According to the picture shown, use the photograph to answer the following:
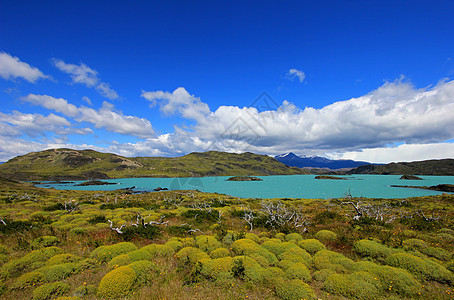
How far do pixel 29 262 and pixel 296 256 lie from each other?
14.0 metres

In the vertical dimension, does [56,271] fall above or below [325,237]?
above

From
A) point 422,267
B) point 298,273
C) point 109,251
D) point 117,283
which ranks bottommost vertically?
Answer: point 298,273

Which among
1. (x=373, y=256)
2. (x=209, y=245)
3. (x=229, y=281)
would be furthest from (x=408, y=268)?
(x=209, y=245)

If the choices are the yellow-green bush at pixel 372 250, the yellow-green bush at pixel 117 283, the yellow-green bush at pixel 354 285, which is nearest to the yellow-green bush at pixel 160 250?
the yellow-green bush at pixel 117 283

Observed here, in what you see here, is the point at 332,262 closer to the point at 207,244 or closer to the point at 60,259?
the point at 207,244

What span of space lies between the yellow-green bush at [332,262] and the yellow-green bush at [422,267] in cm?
231

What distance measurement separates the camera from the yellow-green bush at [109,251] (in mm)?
10383

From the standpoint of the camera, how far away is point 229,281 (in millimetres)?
8625

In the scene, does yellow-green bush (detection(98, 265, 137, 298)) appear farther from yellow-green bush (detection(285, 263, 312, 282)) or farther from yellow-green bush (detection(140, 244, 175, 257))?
yellow-green bush (detection(285, 263, 312, 282))

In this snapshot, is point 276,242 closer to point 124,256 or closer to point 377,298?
point 377,298

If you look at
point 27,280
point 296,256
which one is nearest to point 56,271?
point 27,280

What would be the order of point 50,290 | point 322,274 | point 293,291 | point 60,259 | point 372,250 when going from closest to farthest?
point 50,290
point 293,291
point 322,274
point 60,259
point 372,250

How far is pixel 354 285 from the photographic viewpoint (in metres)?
8.02

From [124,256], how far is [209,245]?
5007 millimetres
